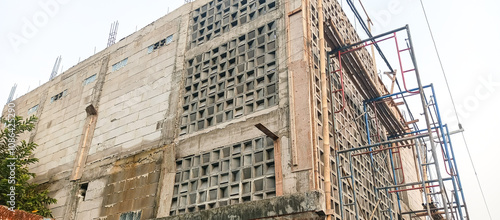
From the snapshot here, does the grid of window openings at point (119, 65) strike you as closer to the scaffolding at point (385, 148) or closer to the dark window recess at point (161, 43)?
the dark window recess at point (161, 43)

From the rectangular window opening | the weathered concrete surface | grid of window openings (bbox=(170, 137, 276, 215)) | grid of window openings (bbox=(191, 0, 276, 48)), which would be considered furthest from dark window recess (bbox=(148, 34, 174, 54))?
the weathered concrete surface

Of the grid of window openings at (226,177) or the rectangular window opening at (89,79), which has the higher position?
the rectangular window opening at (89,79)

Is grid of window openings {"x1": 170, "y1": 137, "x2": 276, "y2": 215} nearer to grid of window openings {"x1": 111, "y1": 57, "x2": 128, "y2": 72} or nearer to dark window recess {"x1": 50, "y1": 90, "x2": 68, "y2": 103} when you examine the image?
grid of window openings {"x1": 111, "y1": 57, "x2": 128, "y2": 72}

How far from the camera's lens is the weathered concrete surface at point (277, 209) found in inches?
388

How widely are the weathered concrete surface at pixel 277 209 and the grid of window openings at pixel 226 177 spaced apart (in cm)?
44

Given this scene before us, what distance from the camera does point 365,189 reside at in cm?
1370

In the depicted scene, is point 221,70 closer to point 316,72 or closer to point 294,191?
point 316,72

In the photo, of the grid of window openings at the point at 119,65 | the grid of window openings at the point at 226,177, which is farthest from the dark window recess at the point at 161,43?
the grid of window openings at the point at 226,177

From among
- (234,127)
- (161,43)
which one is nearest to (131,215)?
(234,127)

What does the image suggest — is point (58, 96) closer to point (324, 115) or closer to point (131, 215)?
point (131, 215)

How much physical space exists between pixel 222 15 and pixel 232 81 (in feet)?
10.4

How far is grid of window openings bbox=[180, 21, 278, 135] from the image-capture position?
1273cm

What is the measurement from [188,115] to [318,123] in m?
4.62

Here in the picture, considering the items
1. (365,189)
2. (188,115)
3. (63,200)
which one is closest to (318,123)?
(365,189)
